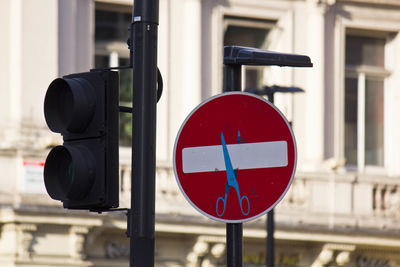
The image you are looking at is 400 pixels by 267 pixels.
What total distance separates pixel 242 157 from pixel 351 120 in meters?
18.0

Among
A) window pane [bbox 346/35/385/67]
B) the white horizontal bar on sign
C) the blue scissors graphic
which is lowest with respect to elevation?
the blue scissors graphic

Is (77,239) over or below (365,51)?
below

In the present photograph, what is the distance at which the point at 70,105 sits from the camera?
267 inches

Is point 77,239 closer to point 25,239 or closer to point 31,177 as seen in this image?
point 25,239

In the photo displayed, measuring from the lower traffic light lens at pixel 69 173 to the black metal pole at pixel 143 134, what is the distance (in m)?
0.32

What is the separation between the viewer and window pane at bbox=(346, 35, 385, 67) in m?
24.6

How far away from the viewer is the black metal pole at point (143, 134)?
273 inches

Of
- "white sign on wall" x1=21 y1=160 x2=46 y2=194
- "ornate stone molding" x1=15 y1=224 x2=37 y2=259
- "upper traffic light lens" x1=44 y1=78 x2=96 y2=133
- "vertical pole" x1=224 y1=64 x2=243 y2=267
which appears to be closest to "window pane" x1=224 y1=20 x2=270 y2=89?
"white sign on wall" x1=21 y1=160 x2=46 y2=194

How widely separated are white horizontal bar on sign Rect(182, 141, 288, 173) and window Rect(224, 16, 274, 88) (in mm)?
16594

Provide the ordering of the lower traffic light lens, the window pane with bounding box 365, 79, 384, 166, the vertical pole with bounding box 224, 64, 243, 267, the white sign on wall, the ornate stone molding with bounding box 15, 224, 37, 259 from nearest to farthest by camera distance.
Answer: the lower traffic light lens, the vertical pole with bounding box 224, 64, 243, 267, the ornate stone molding with bounding box 15, 224, 37, 259, the white sign on wall, the window pane with bounding box 365, 79, 384, 166

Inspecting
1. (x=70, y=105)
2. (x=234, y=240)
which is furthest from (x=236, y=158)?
(x=70, y=105)

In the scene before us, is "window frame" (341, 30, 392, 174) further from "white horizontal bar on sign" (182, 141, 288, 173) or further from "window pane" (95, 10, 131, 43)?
"white horizontal bar on sign" (182, 141, 288, 173)

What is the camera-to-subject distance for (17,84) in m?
21.1

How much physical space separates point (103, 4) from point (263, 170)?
15710 millimetres
